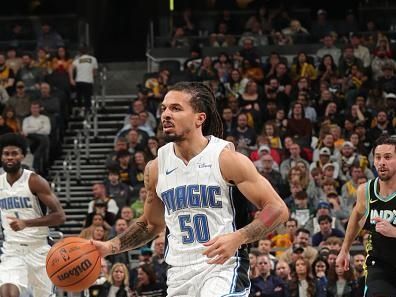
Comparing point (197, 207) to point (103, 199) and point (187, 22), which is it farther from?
point (187, 22)

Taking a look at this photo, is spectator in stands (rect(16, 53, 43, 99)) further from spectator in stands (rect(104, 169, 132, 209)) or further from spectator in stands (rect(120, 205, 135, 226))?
spectator in stands (rect(120, 205, 135, 226))

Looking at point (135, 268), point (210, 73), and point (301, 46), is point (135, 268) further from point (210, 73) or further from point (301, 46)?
point (301, 46)

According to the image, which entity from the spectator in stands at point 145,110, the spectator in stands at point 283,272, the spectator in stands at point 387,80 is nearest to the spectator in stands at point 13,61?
the spectator in stands at point 145,110

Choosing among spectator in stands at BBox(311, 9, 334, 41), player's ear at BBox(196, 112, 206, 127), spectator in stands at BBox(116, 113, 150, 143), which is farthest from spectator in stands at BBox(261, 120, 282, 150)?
player's ear at BBox(196, 112, 206, 127)

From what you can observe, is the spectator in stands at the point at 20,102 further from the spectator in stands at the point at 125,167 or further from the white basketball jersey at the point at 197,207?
the white basketball jersey at the point at 197,207

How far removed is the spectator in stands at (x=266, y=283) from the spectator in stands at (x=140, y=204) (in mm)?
3032

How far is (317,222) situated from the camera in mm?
14641

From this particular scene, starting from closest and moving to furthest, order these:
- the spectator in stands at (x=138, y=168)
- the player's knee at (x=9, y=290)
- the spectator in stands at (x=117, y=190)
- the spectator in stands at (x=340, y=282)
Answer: the player's knee at (x=9, y=290), the spectator in stands at (x=340, y=282), the spectator in stands at (x=117, y=190), the spectator in stands at (x=138, y=168)

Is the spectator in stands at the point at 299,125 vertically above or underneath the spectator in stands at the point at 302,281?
above

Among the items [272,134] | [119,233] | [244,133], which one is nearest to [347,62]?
[272,134]

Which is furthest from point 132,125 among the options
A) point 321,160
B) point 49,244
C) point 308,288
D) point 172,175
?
point 172,175

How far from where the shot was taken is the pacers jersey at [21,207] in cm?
1002

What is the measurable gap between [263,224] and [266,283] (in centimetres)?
653

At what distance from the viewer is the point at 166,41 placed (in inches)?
906
